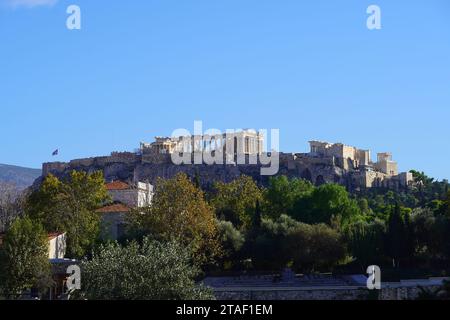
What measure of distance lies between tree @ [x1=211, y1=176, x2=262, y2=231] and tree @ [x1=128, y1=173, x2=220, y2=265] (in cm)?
904

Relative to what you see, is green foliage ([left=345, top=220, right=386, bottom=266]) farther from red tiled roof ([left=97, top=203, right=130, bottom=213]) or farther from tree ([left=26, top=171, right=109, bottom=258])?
red tiled roof ([left=97, top=203, right=130, bottom=213])

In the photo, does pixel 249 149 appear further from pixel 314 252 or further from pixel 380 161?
pixel 314 252

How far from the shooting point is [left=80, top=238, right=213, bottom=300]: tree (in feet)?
108

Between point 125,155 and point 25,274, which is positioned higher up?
point 125,155

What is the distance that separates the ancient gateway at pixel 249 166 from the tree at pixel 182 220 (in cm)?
7835

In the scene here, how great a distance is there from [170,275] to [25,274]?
8272mm

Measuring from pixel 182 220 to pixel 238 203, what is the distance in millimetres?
14201

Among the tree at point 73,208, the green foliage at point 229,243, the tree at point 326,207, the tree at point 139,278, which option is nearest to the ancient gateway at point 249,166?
the tree at point 326,207

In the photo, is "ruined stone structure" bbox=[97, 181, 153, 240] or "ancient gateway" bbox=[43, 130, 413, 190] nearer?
"ruined stone structure" bbox=[97, 181, 153, 240]

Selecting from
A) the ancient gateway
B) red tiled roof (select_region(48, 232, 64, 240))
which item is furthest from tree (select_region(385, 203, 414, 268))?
the ancient gateway

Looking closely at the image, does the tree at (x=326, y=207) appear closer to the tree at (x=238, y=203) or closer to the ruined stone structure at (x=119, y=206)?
the tree at (x=238, y=203)

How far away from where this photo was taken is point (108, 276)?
33.5m

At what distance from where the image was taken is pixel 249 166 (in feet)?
440
